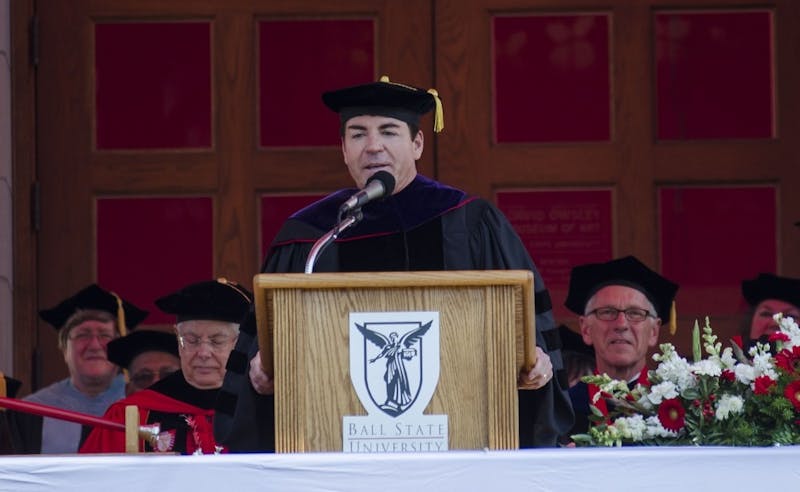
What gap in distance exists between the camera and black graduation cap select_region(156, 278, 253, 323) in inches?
248

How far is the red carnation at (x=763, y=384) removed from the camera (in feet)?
11.0

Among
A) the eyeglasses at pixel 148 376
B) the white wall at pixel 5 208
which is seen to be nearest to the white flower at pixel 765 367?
the eyeglasses at pixel 148 376

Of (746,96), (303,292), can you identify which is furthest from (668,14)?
(303,292)

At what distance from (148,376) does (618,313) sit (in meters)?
2.11

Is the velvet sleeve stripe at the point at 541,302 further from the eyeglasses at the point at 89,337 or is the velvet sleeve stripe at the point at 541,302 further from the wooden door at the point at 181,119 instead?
the eyeglasses at the point at 89,337

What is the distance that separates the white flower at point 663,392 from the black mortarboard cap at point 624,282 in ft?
9.74

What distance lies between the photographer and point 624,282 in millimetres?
6484

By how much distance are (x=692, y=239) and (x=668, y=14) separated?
106 cm

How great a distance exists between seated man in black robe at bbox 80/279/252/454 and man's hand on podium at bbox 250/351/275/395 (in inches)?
106

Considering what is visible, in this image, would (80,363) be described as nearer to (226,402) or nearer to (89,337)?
(89,337)

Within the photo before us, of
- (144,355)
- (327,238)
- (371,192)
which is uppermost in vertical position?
(371,192)

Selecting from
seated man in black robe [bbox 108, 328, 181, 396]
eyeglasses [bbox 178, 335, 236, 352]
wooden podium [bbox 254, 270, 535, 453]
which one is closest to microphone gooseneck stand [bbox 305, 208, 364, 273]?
wooden podium [bbox 254, 270, 535, 453]

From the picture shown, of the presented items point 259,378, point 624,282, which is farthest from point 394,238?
point 624,282

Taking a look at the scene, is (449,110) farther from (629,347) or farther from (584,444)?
(584,444)
